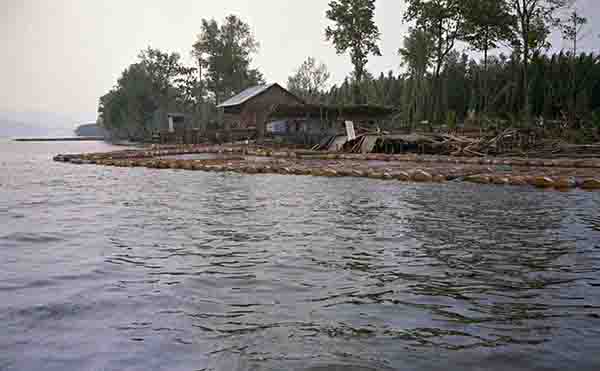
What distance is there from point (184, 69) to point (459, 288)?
58038 millimetres

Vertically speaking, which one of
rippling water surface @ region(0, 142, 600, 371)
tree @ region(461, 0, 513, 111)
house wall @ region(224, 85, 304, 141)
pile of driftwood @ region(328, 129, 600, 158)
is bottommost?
rippling water surface @ region(0, 142, 600, 371)

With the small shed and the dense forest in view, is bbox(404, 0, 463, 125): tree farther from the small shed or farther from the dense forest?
the small shed

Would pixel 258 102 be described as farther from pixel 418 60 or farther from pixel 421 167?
pixel 421 167

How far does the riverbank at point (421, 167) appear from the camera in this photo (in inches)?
405

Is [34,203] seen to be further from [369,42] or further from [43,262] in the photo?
[369,42]

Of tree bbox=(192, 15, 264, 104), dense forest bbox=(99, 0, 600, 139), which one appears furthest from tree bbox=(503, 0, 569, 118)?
tree bbox=(192, 15, 264, 104)

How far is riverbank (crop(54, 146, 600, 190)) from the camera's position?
10.3 m

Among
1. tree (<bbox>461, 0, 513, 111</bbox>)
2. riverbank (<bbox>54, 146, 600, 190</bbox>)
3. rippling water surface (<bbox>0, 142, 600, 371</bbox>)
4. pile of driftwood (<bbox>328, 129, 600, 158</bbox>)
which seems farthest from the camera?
tree (<bbox>461, 0, 513, 111</bbox>)

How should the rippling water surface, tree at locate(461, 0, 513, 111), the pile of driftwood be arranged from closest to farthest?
the rippling water surface, the pile of driftwood, tree at locate(461, 0, 513, 111)

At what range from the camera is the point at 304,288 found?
11.4ft

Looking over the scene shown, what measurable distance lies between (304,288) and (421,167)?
36.4 feet

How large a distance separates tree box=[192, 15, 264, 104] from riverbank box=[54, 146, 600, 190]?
3347cm

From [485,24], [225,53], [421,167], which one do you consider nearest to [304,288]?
[421,167]

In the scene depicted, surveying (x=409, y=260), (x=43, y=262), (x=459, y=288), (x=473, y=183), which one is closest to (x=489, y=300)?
(x=459, y=288)
